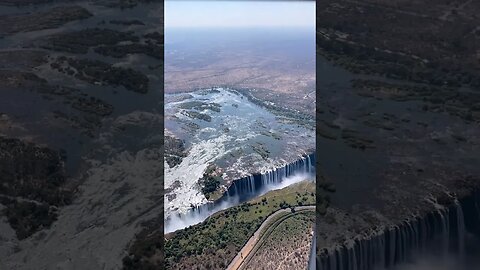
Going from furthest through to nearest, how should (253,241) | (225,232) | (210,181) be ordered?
1. (210,181)
2. (225,232)
3. (253,241)

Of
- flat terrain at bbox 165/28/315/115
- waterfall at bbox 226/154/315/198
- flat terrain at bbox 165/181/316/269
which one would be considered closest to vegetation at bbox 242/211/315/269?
flat terrain at bbox 165/181/316/269

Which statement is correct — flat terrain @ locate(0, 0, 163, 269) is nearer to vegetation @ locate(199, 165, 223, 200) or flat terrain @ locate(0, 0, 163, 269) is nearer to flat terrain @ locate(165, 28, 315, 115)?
vegetation @ locate(199, 165, 223, 200)

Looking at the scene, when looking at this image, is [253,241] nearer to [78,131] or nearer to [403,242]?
[403,242]

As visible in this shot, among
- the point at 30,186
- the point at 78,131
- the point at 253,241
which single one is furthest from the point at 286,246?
the point at 30,186

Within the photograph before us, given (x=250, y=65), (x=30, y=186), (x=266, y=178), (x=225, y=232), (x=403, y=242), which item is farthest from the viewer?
(x=250, y=65)

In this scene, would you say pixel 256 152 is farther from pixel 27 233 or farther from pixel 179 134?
pixel 27 233

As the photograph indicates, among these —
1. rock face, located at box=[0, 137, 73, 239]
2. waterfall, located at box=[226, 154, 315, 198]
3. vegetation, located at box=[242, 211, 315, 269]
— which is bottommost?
vegetation, located at box=[242, 211, 315, 269]

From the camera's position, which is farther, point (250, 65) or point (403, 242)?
point (250, 65)

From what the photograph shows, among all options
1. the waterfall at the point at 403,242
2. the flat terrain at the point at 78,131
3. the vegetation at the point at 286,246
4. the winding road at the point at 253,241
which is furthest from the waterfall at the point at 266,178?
the waterfall at the point at 403,242

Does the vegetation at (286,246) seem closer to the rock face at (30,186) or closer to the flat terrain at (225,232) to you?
the flat terrain at (225,232)
